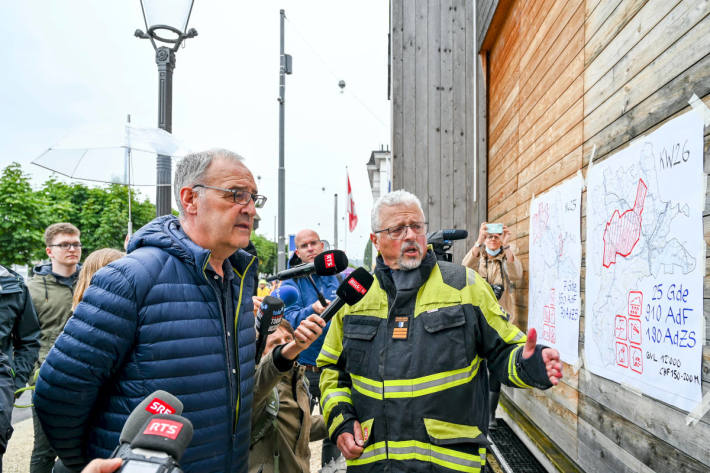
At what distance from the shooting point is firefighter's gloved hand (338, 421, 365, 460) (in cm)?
225

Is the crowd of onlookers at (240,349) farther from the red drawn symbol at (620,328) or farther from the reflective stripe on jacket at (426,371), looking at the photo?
the red drawn symbol at (620,328)

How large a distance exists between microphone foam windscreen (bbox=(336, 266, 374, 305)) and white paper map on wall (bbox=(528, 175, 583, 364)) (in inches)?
72.7

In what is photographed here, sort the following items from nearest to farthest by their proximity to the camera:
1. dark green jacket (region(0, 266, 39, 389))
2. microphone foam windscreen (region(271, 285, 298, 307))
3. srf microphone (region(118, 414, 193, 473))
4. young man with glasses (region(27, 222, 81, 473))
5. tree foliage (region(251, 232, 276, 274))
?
srf microphone (region(118, 414, 193, 473)) < dark green jacket (region(0, 266, 39, 389)) < microphone foam windscreen (region(271, 285, 298, 307)) < young man with glasses (region(27, 222, 81, 473)) < tree foliage (region(251, 232, 276, 274))

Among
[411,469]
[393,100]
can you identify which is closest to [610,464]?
[411,469]

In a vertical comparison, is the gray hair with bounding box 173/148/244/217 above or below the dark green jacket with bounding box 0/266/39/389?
above

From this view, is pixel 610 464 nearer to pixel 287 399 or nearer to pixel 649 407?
pixel 649 407

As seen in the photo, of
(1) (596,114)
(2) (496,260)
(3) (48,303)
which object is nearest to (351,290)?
(1) (596,114)

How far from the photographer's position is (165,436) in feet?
3.19

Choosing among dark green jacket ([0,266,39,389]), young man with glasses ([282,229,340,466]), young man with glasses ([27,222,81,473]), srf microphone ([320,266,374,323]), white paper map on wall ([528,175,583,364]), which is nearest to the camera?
srf microphone ([320,266,374,323])

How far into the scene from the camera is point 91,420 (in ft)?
5.83

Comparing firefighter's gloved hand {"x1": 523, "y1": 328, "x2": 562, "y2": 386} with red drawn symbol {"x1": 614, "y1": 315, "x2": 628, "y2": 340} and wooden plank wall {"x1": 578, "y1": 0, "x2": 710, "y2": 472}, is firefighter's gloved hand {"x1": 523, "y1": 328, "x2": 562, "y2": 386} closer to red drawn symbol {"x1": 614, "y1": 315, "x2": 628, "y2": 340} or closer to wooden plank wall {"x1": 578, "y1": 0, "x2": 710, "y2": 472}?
wooden plank wall {"x1": 578, "y1": 0, "x2": 710, "y2": 472}

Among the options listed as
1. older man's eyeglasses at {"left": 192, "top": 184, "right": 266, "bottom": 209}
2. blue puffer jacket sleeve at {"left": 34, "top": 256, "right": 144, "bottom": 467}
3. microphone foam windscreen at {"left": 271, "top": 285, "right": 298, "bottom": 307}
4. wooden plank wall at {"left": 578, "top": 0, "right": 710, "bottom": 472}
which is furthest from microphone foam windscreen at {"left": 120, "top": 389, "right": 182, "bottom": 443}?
microphone foam windscreen at {"left": 271, "top": 285, "right": 298, "bottom": 307}

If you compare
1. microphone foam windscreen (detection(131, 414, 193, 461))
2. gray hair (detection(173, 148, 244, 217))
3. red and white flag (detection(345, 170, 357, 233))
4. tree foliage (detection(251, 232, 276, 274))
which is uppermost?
red and white flag (detection(345, 170, 357, 233))

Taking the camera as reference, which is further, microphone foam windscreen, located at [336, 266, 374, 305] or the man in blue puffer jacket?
microphone foam windscreen, located at [336, 266, 374, 305]
